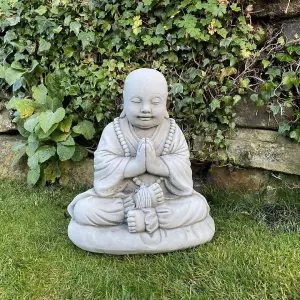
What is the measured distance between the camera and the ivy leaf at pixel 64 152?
3990mm

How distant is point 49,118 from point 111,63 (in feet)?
2.71

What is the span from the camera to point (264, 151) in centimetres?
367

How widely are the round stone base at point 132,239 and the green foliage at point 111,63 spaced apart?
112 cm

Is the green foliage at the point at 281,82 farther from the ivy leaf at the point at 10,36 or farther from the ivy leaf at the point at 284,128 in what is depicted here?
the ivy leaf at the point at 10,36

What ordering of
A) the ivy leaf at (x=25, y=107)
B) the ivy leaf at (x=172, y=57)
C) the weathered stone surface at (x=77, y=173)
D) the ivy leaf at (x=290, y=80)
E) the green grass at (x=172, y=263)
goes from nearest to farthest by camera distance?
1. the green grass at (x=172, y=263)
2. the ivy leaf at (x=290, y=80)
3. the ivy leaf at (x=172, y=57)
4. the ivy leaf at (x=25, y=107)
5. the weathered stone surface at (x=77, y=173)

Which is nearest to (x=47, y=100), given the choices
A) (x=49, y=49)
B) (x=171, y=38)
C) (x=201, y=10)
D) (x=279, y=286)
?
(x=49, y=49)

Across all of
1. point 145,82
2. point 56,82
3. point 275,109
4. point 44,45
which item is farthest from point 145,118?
point 44,45

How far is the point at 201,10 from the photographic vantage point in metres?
3.60

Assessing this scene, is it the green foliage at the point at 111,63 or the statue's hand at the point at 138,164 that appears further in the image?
the green foliage at the point at 111,63

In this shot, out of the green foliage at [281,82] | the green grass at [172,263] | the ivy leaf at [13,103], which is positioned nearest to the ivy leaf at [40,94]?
the ivy leaf at [13,103]

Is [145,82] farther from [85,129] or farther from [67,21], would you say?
[67,21]

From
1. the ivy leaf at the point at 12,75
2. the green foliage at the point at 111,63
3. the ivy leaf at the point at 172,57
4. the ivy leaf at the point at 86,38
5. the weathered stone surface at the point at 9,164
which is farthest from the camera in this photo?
the weathered stone surface at the point at 9,164

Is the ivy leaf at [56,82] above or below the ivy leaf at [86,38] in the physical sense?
below

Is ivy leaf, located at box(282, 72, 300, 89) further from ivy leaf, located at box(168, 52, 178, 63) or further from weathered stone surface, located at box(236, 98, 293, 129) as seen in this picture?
ivy leaf, located at box(168, 52, 178, 63)
